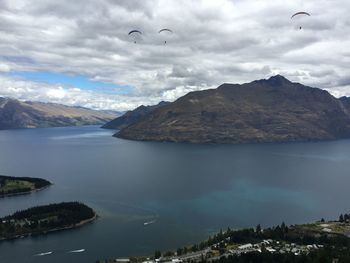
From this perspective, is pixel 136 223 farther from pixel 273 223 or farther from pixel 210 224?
pixel 273 223

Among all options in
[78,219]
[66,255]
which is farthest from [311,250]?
[78,219]

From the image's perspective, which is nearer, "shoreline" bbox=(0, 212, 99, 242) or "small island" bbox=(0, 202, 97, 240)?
"shoreline" bbox=(0, 212, 99, 242)

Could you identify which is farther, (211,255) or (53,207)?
(53,207)

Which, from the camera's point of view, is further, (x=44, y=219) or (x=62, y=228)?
(x=44, y=219)

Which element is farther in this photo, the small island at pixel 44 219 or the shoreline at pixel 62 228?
the small island at pixel 44 219

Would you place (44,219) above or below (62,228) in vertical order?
above

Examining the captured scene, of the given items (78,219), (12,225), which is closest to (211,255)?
(78,219)

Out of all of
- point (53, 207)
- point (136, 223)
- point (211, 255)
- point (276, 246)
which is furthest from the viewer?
point (53, 207)

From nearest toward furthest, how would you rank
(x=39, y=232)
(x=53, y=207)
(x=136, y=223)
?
(x=39, y=232), (x=136, y=223), (x=53, y=207)
